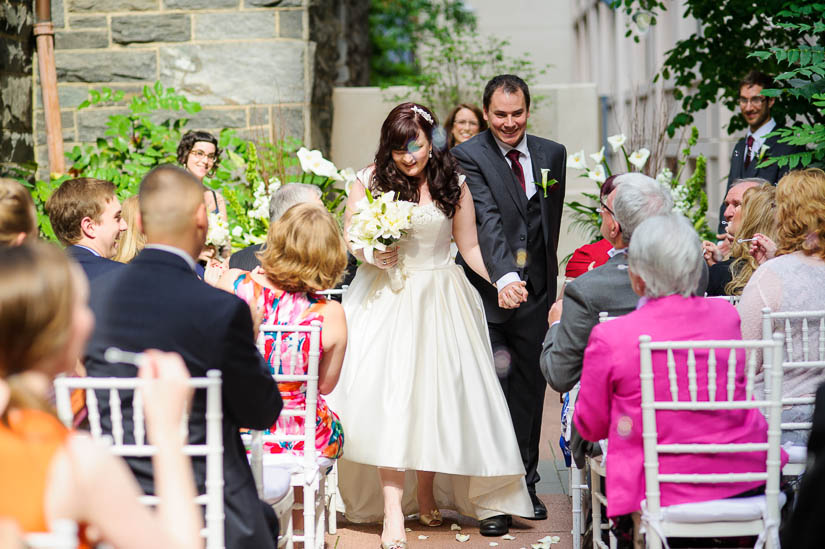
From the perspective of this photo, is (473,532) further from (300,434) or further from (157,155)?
(157,155)

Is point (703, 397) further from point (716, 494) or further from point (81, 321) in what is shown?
point (81, 321)

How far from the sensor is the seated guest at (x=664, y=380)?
2.83 metres

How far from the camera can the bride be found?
4.18 m

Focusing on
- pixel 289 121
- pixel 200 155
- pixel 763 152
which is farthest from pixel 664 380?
pixel 289 121

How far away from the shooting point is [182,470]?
1792 millimetres

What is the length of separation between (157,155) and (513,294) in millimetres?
3736

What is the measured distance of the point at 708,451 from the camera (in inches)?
110

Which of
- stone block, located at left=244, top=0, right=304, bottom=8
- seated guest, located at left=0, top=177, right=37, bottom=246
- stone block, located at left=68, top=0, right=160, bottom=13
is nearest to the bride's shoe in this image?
seated guest, located at left=0, top=177, right=37, bottom=246

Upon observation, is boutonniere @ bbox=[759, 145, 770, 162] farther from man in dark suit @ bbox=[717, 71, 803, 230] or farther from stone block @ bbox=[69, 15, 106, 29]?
stone block @ bbox=[69, 15, 106, 29]

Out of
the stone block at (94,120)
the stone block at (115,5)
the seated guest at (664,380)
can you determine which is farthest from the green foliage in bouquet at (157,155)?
the seated guest at (664,380)

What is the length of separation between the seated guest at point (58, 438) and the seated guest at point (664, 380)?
144cm

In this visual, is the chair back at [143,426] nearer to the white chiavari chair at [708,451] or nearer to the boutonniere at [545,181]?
the white chiavari chair at [708,451]

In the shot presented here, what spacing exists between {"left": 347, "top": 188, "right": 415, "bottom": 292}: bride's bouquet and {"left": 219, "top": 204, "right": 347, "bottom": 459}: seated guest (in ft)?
2.03

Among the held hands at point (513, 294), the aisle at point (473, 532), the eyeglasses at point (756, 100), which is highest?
the eyeglasses at point (756, 100)
